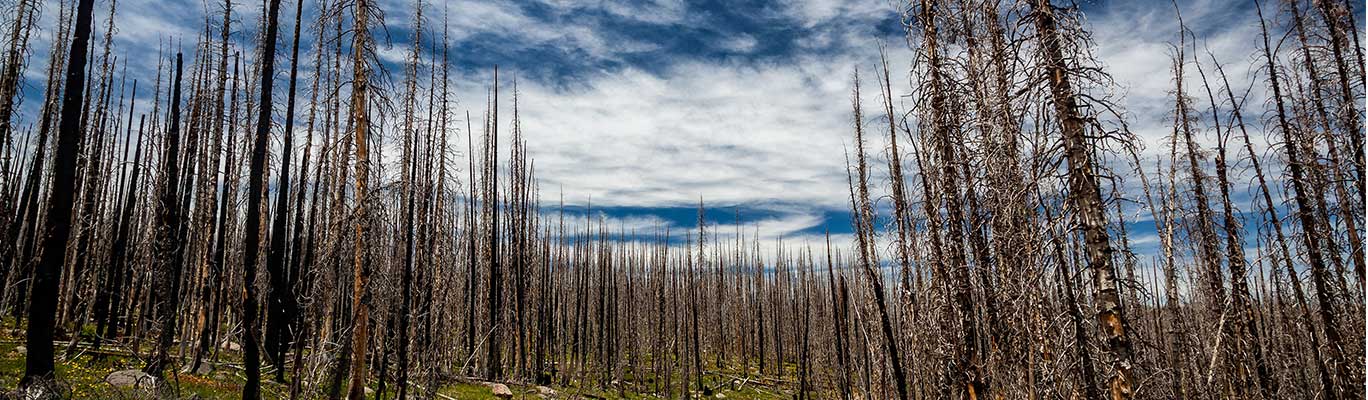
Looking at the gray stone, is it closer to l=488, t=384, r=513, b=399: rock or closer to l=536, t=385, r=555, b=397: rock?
l=488, t=384, r=513, b=399: rock

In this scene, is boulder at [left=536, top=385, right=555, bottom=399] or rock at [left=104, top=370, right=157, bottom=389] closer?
rock at [left=104, top=370, right=157, bottom=389]

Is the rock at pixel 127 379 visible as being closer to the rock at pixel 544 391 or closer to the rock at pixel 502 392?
the rock at pixel 502 392

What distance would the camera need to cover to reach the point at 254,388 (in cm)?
931

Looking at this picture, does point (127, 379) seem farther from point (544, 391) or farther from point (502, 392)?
point (544, 391)

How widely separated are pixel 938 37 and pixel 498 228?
1583 centimetres

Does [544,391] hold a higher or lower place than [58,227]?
lower

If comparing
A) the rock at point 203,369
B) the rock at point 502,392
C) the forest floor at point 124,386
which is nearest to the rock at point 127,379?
the forest floor at point 124,386

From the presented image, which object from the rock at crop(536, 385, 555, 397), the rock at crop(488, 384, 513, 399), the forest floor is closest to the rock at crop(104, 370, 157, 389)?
the forest floor

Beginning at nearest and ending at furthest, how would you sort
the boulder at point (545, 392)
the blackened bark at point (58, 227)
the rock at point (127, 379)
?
the blackened bark at point (58, 227), the rock at point (127, 379), the boulder at point (545, 392)

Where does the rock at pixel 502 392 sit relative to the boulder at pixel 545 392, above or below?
above

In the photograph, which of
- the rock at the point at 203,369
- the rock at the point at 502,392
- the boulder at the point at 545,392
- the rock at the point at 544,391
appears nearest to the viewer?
the rock at the point at 203,369

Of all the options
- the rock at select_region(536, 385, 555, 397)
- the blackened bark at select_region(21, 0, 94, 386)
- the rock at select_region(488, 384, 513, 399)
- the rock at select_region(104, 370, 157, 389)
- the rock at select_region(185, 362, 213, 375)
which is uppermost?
the blackened bark at select_region(21, 0, 94, 386)

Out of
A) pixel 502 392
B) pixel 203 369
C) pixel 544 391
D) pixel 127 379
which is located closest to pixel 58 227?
pixel 127 379

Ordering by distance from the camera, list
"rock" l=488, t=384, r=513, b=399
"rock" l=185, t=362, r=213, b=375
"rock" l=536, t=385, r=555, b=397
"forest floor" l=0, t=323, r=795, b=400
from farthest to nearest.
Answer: "rock" l=536, t=385, r=555, b=397 < "rock" l=488, t=384, r=513, b=399 < "rock" l=185, t=362, r=213, b=375 < "forest floor" l=0, t=323, r=795, b=400
